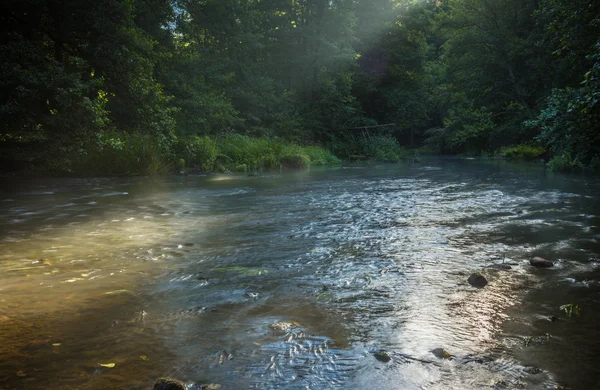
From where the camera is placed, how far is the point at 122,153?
15.8 metres

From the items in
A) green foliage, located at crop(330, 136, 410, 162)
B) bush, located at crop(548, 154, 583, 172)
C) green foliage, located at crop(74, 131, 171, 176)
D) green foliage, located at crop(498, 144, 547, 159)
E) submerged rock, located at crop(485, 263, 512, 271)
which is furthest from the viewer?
green foliage, located at crop(330, 136, 410, 162)

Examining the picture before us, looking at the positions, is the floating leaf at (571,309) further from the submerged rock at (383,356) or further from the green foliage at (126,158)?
the green foliage at (126,158)

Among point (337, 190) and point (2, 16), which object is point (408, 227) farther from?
point (2, 16)

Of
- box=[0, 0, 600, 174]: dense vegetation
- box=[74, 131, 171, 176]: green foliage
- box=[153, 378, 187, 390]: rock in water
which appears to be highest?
box=[0, 0, 600, 174]: dense vegetation

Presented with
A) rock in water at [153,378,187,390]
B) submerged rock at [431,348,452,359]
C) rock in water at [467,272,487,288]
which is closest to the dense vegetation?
rock in water at [467,272,487,288]

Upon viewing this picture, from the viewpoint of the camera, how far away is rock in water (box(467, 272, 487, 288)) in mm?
3537

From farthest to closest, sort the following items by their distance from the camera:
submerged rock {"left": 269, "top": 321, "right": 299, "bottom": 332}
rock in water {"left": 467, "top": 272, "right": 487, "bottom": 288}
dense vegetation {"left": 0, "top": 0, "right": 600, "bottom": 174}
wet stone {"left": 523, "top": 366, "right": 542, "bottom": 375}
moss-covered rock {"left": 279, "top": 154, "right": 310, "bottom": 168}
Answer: moss-covered rock {"left": 279, "top": 154, "right": 310, "bottom": 168} → dense vegetation {"left": 0, "top": 0, "right": 600, "bottom": 174} → rock in water {"left": 467, "top": 272, "right": 487, "bottom": 288} → submerged rock {"left": 269, "top": 321, "right": 299, "bottom": 332} → wet stone {"left": 523, "top": 366, "right": 542, "bottom": 375}

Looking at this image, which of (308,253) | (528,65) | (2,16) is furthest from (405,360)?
(528,65)

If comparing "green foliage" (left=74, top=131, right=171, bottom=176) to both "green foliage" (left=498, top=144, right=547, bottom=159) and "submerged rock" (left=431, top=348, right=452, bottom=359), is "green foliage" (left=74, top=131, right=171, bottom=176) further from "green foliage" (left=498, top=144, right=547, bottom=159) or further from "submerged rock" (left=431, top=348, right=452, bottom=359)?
"green foliage" (left=498, top=144, right=547, bottom=159)

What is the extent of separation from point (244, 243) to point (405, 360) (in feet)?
10.7

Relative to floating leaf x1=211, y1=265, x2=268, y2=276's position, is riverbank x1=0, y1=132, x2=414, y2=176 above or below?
above

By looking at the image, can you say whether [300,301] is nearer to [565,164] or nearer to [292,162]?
[565,164]

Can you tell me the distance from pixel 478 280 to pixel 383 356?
1575 mm

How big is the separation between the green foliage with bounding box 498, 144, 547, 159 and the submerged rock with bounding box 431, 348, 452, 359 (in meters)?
25.2
